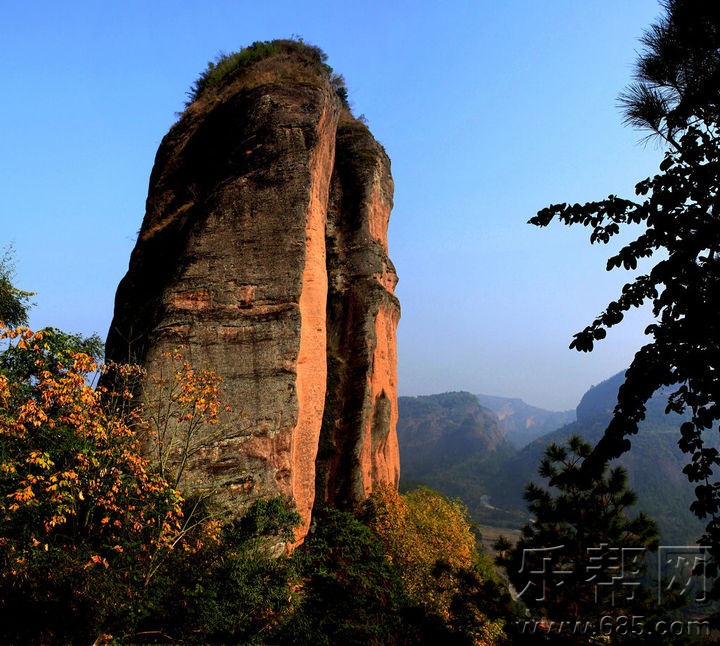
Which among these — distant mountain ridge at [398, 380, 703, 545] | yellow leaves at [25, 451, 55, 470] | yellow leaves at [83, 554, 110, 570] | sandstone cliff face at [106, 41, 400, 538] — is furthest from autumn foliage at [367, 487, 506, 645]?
distant mountain ridge at [398, 380, 703, 545]

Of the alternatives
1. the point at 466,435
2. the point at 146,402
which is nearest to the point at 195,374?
the point at 146,402

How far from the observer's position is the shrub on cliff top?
2255cm

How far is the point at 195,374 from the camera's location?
46.1ft

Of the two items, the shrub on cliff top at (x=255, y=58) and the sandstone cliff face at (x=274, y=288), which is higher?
the shrub on cliff top at (x=255, y=58)

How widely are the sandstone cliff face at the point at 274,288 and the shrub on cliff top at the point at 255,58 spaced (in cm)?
64

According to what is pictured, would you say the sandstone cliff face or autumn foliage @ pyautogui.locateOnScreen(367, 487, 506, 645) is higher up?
the sandstone cliff face

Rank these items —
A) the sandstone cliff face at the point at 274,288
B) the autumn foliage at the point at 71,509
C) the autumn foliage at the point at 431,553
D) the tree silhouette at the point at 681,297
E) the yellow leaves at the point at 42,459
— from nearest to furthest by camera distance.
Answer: the tree silhouette at the point at 681,297, the yellow leaves at the point at 42,459, the autumn foliage at the point at 71,509, the autumn foliage at the point at 431,553, the sandstone cliff face at the point at 274,288

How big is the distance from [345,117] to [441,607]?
71.1 feet

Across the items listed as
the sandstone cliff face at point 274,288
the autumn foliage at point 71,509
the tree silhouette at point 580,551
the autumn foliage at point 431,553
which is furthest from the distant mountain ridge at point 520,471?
the autumn foliage at point 71,509

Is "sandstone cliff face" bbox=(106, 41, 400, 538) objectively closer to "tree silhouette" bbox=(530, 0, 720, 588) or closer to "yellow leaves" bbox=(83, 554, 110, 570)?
"yellow leaves" bbox=(83, 554, 110, 570)

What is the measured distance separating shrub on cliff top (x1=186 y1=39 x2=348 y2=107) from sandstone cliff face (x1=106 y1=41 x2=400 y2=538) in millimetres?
639

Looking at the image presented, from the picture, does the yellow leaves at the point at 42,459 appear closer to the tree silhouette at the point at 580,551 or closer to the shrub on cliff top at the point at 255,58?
the tree silhouette at the point at 580,551

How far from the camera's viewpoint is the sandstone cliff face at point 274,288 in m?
14.7

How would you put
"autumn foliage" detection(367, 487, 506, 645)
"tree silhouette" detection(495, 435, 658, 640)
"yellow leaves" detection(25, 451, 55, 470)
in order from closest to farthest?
"yellow leaves" detection(25, 451, 55, 470) < "tree silhouette" detection(495, 435, 658, 640) < "autumn foliage" detection(367, 487, 506, 645)
